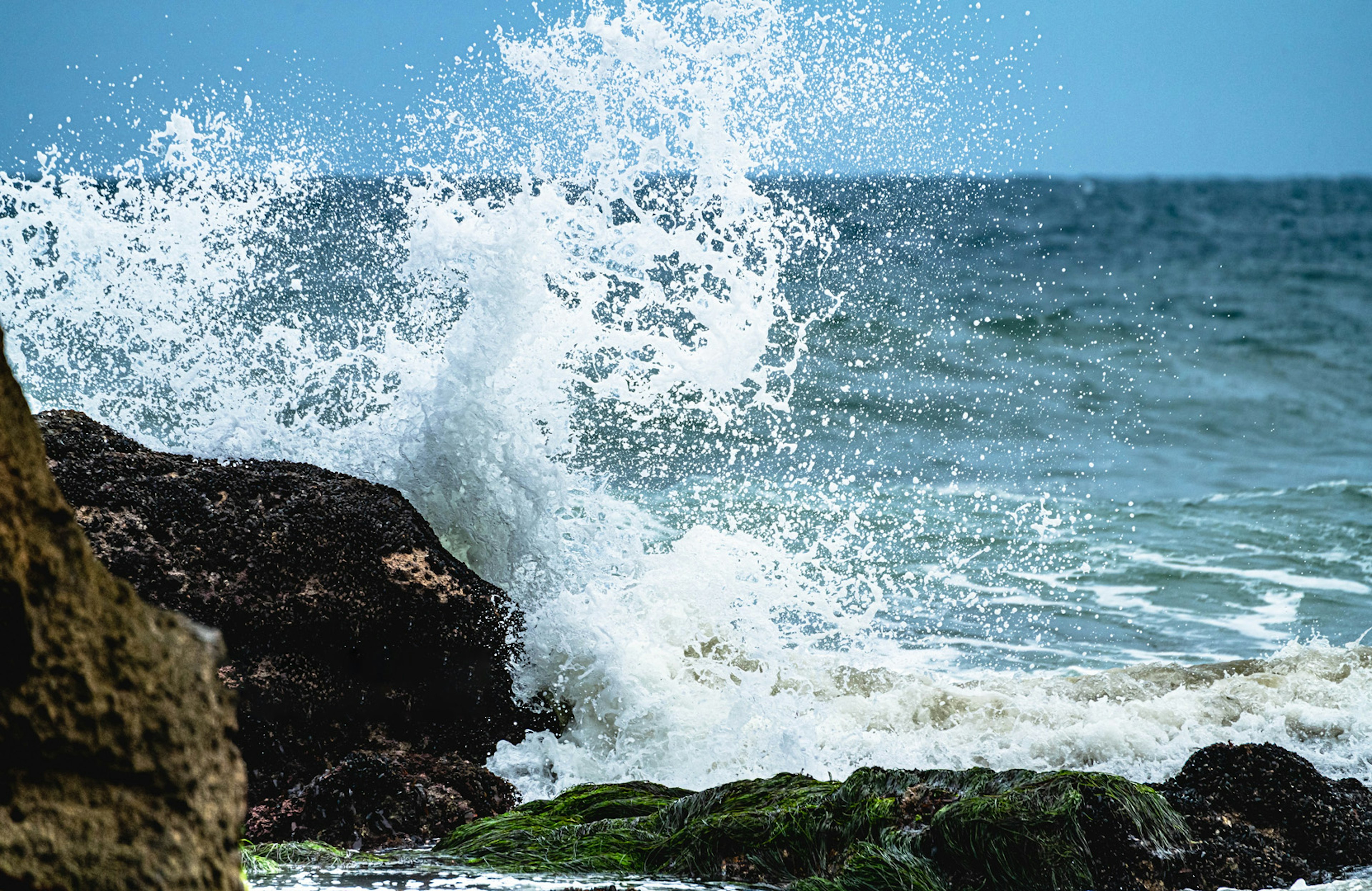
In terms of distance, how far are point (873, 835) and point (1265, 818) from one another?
50.7 inches

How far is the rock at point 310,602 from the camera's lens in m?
4.06

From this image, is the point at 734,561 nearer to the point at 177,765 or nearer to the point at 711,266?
the point at 711,266

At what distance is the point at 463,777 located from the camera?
405cm

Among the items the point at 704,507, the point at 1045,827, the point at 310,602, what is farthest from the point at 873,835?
the point at 704,507

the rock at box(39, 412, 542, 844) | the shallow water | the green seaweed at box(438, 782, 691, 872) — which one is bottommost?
the shallow water

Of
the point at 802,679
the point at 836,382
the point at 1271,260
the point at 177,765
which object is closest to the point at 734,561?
the point at 802,679

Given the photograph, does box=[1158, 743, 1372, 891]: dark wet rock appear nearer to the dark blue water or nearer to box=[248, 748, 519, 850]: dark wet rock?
the dark blue water

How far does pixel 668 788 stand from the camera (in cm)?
413

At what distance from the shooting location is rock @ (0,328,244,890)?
1.20 m

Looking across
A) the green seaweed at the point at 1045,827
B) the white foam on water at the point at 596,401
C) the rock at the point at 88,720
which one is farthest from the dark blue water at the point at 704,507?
the rock at the point at 88,720

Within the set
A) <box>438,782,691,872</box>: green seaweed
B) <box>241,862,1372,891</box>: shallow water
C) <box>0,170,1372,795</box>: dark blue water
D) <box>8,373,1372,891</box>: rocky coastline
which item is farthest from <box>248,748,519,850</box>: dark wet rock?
<box>0,170,1372,795</box>: dark blue water

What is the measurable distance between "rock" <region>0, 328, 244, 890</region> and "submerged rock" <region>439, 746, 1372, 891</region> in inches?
88.0

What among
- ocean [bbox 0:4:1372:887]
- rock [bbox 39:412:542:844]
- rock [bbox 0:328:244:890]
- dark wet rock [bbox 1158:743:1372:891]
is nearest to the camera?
rock [bbox 0:328:244:890]

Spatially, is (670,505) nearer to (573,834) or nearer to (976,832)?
(573,834)
